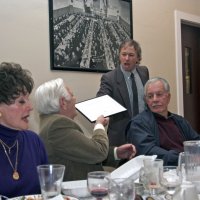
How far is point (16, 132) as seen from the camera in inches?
61.9

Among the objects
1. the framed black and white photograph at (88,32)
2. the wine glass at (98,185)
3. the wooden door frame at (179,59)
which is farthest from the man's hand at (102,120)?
the wooden door frame at (179,59)

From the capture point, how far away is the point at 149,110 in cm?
237

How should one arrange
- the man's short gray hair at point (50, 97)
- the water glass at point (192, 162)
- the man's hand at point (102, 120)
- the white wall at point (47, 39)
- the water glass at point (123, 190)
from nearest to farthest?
the water glass at point (123, 190) → the water glass at point (192, 162) → the man's short gray hair at point (50, 97) → the man's hand at point (102, 120) → the white wall at point (47, 39)

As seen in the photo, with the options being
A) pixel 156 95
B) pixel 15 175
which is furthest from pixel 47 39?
pixel 15 175

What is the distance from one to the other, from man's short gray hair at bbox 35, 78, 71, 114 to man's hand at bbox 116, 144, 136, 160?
42 centimetres

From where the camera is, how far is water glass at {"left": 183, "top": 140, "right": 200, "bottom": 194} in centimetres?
145

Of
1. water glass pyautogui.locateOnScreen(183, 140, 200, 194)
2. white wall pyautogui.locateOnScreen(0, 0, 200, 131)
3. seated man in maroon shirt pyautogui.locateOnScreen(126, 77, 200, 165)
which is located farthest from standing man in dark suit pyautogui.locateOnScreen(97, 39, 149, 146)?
water glass pyautogui.locateOnScreen(183, 140, 200, 194)

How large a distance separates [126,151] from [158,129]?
12.7 inches

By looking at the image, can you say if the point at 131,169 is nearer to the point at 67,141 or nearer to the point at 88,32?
the point at 67,141

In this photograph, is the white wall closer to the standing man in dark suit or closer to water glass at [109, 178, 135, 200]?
the standing man in dark suit

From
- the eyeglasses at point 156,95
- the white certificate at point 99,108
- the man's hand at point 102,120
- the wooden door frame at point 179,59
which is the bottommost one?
the man's hand at point 102,120

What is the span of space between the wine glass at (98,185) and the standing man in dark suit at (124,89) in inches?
65.3

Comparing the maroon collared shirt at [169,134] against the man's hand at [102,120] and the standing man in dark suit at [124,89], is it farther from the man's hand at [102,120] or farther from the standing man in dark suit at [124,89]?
the standing man in dark suit at [124,89]

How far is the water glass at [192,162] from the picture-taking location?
1.45 metres
